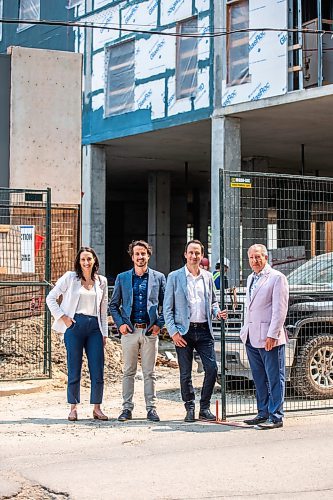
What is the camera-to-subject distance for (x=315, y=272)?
11609mm

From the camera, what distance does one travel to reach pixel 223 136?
22.1 metres

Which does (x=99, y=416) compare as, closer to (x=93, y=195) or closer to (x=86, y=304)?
(x=86, y=304)

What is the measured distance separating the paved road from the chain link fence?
8.65ft

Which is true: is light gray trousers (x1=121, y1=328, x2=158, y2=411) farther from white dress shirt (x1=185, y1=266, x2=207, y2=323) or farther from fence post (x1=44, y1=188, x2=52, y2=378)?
fence post (x1=44, y1=188, x2=52, y2=378)

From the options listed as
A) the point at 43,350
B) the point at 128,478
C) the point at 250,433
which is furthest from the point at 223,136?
the point at 128,478

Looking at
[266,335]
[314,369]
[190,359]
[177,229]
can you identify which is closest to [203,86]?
[314,369]

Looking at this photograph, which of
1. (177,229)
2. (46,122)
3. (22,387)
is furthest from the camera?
(177,229)

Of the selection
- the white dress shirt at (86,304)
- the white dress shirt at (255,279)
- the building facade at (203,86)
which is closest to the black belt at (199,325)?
the white dress shirt at (255,279)

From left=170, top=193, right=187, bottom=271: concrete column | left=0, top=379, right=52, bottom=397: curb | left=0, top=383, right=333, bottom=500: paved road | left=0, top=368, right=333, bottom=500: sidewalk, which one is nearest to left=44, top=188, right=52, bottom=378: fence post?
left=0, top=379, right=52, bottom=397: curb

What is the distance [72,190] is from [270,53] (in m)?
5.98

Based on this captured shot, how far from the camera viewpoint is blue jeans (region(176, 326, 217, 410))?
9852 millimetres

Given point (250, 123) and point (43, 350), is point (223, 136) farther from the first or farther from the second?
point (43, 350)

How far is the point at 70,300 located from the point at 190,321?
1.34 m

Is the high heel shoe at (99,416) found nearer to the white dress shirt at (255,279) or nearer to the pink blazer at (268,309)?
the pink blazer at (268,309)
